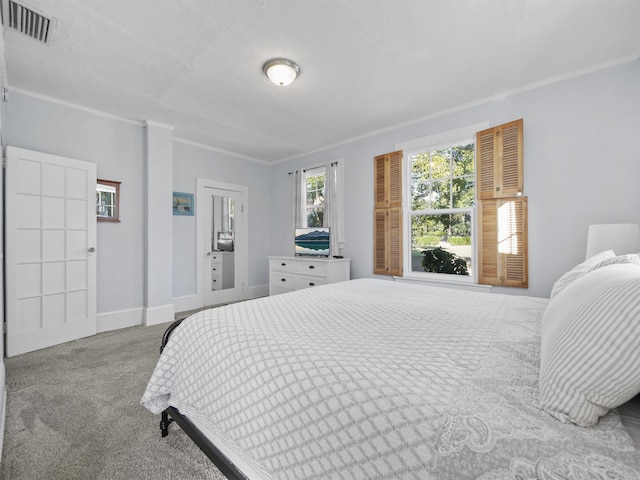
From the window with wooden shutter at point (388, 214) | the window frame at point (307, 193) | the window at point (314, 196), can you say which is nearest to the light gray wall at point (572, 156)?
the window with wooden shutter at point (388, 214)

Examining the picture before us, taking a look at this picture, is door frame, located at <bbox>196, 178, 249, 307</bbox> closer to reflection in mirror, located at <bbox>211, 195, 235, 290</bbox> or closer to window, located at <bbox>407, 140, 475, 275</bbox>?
reflection in mirror, located at <bbox>211, 195, 235, 290</bbox>

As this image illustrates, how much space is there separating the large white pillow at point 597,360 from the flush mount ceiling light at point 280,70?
2.63 metres

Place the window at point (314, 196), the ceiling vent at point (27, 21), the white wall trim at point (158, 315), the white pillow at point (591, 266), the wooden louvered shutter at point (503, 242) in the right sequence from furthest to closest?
the window at point (314, 196)
the white wall trim at point (158, 315)
the wooden louvered shutter at point (503, 242)
the ceiling vent at point (27, 21)
the white pillow at point (591, 266)

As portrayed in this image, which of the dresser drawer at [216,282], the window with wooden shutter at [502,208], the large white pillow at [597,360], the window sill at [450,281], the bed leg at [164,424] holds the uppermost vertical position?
the window with wooden shutter at [502,208]

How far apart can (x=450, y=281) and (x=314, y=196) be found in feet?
8.75

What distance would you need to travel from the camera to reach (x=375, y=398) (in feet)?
2.41

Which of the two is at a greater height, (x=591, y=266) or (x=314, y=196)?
(x=314, y=196)

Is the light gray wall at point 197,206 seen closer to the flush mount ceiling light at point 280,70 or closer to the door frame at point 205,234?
the door frame at point 205,234

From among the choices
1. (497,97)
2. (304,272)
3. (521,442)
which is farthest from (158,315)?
(497,97)

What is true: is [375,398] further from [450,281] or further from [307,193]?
[307,193]

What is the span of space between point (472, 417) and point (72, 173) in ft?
13.9

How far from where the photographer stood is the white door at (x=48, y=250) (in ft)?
9.35

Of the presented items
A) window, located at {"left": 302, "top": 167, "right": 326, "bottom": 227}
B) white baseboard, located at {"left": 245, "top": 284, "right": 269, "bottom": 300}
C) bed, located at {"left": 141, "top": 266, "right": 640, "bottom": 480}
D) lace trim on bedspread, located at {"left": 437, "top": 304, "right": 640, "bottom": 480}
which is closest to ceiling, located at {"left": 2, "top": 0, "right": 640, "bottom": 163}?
window, located at {"left": 302, "top": 167, "right": 326, "bottom": 227}

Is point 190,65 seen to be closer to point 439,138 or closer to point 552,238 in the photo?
point 439,138
